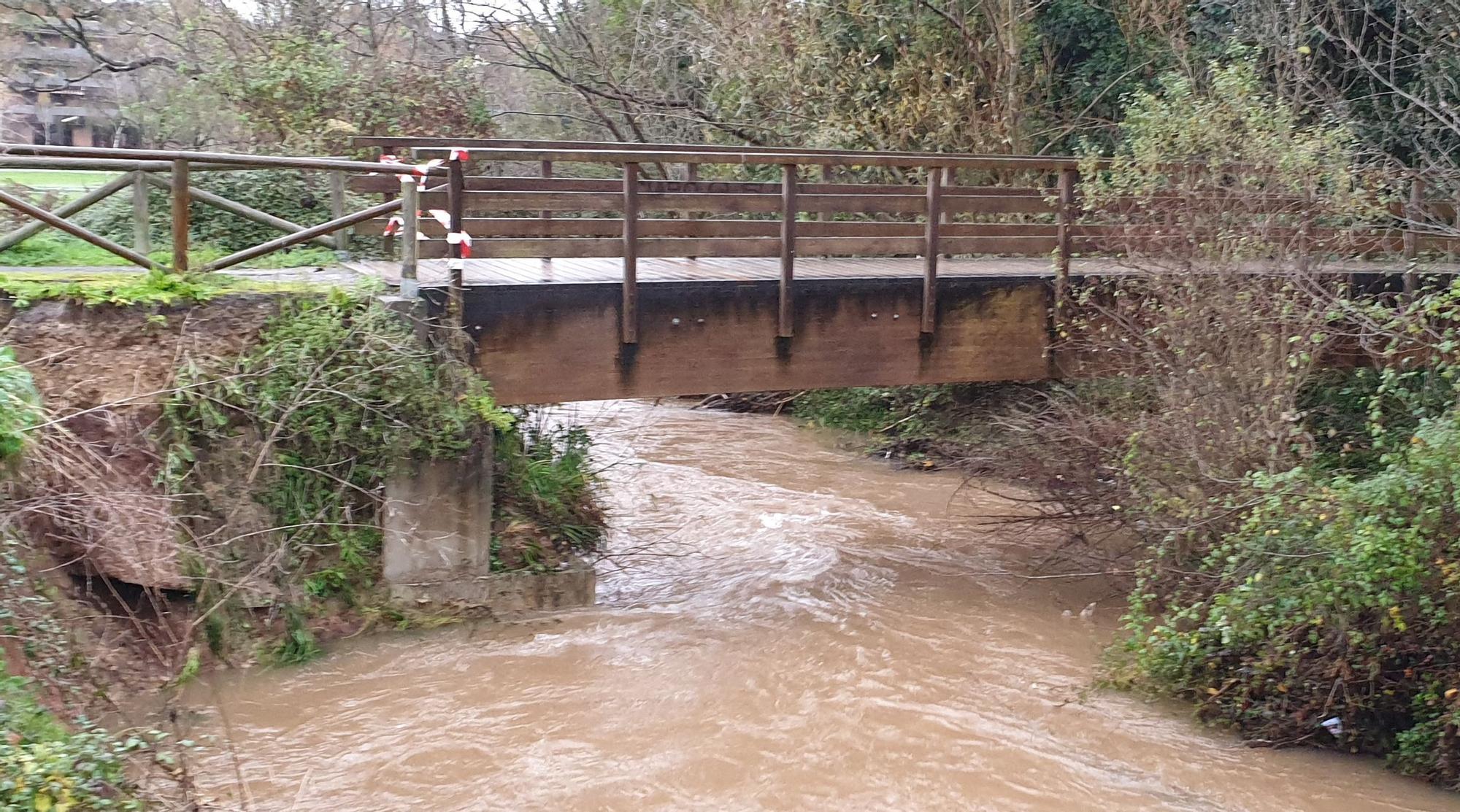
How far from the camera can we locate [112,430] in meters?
7.17

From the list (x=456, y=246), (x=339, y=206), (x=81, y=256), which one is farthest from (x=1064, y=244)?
(x=81, y=256)

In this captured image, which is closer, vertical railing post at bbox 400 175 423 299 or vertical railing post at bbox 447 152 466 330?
vertical railing post at bbox 400 175 423 299

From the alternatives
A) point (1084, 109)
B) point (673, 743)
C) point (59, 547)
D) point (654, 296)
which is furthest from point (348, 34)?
point (673, 743)

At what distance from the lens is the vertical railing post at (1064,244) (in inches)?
396

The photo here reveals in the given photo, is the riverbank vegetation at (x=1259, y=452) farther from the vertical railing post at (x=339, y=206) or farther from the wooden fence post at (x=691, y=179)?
the vertical railing post at (x=339, y=206)

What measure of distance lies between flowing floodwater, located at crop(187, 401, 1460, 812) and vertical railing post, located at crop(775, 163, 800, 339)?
223 cm

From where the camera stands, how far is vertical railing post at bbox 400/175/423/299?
8.00m

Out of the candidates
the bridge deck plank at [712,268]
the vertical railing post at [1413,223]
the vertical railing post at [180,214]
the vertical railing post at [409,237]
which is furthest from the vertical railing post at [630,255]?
the vertical railing post at [1413,223]

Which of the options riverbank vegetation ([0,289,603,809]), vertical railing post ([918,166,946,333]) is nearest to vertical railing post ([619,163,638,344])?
riverbank vegetation ([0,289,603,809])

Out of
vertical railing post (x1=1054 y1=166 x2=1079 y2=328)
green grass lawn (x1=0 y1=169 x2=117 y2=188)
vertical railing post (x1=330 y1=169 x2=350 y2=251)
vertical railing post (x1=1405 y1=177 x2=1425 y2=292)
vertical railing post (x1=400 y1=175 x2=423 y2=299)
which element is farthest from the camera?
green grass lawn (x1=0 y1=169 x2=117 y2=188)

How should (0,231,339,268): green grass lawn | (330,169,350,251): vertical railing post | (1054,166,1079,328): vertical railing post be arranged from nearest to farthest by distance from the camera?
(0,231,339,268): green grass lawn → (1054,166,1079,328): vertical railing post → (330,169,350,251): vertical railing post

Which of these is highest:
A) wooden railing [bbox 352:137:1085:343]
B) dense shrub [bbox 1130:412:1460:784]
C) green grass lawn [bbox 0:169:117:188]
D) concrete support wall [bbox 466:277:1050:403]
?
green grass lawn [bbox 0:169:117:188]

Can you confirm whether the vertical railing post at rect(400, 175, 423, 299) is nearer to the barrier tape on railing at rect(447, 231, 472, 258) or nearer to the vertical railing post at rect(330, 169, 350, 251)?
the barrier tape on railing at rect(447, 231, 472, 258)

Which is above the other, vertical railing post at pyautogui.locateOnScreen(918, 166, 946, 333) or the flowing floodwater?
vertical railing post at pyautogui.locateOnScreen(918, 166, 946, 333)
